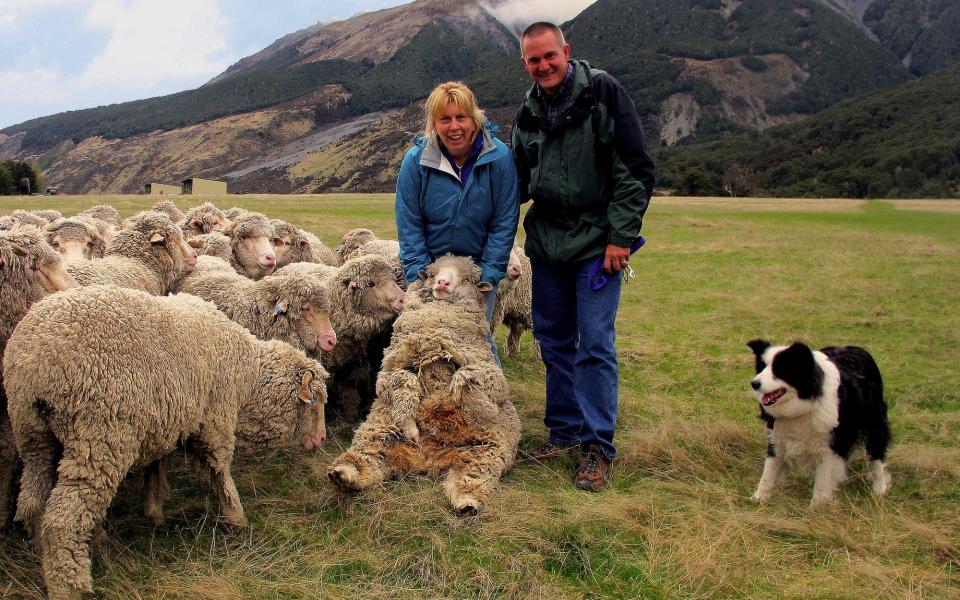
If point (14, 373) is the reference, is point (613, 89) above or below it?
above

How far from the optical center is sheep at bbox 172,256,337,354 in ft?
19.7

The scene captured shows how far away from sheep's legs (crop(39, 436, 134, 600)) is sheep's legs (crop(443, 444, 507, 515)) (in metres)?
1.90

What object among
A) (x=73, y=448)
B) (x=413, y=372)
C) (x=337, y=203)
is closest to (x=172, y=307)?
(x=73, y=448)

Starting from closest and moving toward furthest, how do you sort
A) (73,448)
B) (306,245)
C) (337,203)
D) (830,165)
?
1. (73,448)
2. (306,245)
3. (337,203)
4. (830,165)

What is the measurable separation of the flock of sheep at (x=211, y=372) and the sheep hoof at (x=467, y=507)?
10 millimetres

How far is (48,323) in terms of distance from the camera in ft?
11.1


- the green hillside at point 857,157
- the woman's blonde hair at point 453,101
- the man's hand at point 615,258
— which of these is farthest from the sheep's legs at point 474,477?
the green hillside at point 857,157

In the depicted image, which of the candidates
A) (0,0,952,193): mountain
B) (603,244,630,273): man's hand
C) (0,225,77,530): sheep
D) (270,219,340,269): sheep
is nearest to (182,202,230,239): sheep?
(270,219,340,269): sheep

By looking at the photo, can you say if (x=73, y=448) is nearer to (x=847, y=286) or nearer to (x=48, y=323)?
(x=48, y=323)

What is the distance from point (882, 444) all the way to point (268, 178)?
140 m

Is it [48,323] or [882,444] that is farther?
[882,444]


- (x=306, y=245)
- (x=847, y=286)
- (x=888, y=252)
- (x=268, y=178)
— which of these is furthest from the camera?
(x=268, y=178)

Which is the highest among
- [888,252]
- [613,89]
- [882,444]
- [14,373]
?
[613,89]

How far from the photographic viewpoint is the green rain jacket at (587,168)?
4648 mm
